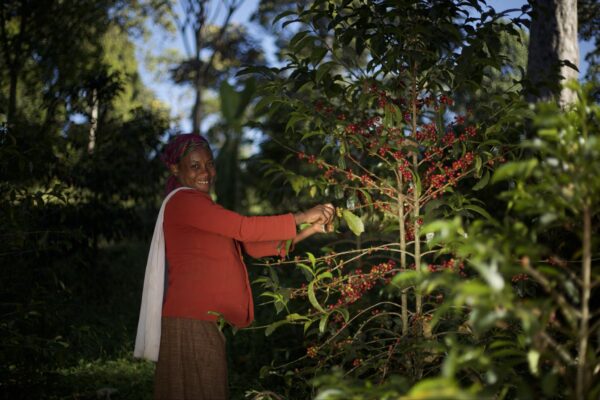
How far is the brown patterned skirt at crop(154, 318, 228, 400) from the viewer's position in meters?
2.52

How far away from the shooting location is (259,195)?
6742mm

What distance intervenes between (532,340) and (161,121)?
5508 mm

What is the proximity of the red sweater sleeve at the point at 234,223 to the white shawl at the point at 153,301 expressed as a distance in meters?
0.15

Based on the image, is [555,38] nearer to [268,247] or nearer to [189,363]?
[268,247]

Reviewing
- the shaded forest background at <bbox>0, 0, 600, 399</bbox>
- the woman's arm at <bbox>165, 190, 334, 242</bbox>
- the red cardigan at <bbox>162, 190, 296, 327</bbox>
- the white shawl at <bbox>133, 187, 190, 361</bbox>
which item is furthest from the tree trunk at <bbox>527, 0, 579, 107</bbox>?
the white shawl at <bbox>133, 187, 190, 361</bbox>

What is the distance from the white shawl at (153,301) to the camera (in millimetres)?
2588

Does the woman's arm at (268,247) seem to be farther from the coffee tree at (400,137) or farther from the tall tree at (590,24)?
the tall tree at (590,24)

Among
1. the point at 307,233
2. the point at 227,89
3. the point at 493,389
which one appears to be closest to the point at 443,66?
the point at 307,233

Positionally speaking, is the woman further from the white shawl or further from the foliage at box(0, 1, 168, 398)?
the foliage at box(0, 1, 168, 398)

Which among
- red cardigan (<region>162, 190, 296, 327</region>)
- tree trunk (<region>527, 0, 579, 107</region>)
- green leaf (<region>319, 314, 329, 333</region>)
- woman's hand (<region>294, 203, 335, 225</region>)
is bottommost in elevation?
green leaf (<region>319, 314, 329, 333</region>)

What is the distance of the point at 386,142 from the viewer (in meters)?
2.60

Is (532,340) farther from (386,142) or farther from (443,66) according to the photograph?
(443,66)

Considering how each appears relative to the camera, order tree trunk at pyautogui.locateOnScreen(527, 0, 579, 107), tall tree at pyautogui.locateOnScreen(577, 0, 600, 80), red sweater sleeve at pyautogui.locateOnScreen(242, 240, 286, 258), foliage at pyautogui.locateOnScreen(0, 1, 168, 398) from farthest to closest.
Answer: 1. tall tree at pyautogui.locateOnScreen(577, 0, 600, 80)
2. tree trunk at pyautogui.locateOnScreen(527, 0, 579, 107)
3. foliage at pyautogui.locateOnScreen(0, 1, 168, 398)
4. red sweater sleeve at pyautogui.locateOnScreen(242, 240, 286, 258)

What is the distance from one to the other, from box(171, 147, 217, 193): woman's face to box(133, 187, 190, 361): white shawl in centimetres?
10
